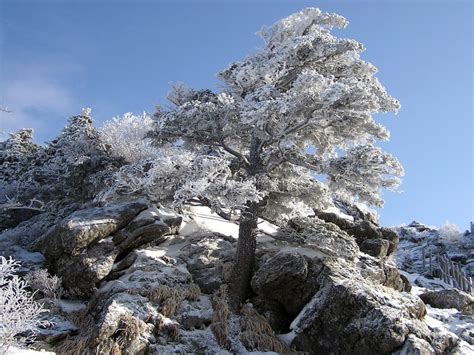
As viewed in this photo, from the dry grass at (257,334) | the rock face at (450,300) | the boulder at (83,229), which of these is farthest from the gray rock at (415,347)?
the boulder at (83,229)

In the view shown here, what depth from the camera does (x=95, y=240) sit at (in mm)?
13281

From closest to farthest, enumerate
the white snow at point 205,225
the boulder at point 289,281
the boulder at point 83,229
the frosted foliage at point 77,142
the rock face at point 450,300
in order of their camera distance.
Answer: the boulder at point 289,281
the boulder at point 83,229
the rock face at point 450,300
the white snow at point 205,225
the frosted foliage at point 77,142

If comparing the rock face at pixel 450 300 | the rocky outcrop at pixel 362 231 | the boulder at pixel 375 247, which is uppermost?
the rocky outcrop at pixel 362 231

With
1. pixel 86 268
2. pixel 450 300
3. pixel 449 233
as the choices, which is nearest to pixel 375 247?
pixel 450 300

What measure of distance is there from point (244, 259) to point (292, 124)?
4.16 meters

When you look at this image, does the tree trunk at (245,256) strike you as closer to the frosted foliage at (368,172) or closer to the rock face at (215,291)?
the rock face at (215,291)

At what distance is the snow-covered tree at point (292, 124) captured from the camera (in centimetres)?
1062

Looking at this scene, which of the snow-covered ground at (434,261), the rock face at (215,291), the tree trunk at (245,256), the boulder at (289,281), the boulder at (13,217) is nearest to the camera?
the rock face at (215,291)

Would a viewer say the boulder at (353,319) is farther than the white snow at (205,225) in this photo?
No

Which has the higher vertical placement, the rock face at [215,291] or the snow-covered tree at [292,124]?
the snow-covered tree at [292,124]

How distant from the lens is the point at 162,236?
14.4 metres

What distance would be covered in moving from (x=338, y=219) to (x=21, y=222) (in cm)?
1287

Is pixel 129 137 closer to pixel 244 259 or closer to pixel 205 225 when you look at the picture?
pixel 205 225

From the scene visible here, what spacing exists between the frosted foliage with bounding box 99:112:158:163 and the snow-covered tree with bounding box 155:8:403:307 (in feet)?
15.3
